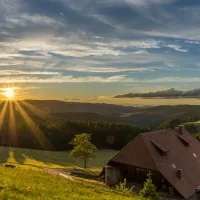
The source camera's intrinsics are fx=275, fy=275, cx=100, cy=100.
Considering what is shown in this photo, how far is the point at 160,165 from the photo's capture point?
4331cm

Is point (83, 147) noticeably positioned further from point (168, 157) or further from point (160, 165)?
point (160, 165)

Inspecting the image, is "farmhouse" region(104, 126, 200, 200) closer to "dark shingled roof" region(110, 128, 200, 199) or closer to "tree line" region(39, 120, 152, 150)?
"dark shingled roof" region(110, 128, 200, 199)

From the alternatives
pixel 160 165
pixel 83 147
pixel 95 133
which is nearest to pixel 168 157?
pixel 160 165

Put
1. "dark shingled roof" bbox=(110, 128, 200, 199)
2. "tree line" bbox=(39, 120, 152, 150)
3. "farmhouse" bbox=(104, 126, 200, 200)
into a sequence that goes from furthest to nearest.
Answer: "tree line" bbox=(39, 120, 152, 150), "dark shingled roof" bbox=(110, 128, 200, 199), "farmhouse" bbox=(104, 126, 200, 200)

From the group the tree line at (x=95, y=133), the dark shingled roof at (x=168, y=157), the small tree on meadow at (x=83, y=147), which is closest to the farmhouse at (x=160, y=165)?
the dark shingled roof at (x=168, y=157)

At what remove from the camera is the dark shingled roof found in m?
41.8

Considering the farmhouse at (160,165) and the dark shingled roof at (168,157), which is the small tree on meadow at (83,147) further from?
the dark shingled roof at (168,157)

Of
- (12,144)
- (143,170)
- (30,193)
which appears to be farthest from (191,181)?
(12,144)

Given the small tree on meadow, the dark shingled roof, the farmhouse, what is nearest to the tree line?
the small tree on meadow

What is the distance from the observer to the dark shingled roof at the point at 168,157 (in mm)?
41844

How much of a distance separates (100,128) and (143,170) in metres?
89.4

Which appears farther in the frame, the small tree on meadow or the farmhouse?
the small tree on meadow

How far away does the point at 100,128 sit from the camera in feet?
438

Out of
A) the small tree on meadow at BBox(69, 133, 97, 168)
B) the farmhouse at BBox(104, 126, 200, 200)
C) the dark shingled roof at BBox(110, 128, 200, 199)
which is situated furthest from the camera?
the small tree on meadow at BBox(69, 133, 97, 168)
